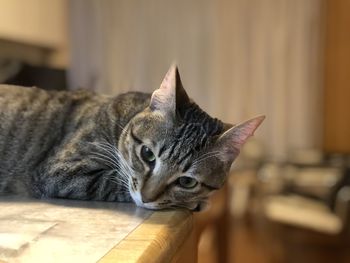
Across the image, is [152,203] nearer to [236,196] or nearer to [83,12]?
[236,196]

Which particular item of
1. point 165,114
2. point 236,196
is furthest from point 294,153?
point 165,114

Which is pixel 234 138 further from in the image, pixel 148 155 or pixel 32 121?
pixel 32 121

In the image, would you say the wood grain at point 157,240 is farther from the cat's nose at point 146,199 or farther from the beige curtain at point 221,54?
the beige curtain at point 221,54

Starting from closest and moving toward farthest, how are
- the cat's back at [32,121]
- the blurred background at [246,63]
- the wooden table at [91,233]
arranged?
the wooden table at [91,233], the cat's back at [32,121], the blurred background at [246,63]

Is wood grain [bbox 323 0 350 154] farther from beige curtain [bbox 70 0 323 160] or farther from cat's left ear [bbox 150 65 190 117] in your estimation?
cat's left ear [bbox 150 65 190 117]

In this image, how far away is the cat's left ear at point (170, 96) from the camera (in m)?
0.99

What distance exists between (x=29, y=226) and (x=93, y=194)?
270 mm

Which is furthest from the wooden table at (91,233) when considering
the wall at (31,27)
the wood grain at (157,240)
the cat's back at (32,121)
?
the wall at (31,27)

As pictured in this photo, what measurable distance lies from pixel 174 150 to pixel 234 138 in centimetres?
13

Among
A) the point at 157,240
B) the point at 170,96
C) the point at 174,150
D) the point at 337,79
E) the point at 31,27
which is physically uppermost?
the point at 31,27

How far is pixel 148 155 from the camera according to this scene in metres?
0.99

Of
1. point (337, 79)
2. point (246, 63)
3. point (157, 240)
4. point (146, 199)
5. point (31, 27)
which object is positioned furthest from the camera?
point (337, 79)

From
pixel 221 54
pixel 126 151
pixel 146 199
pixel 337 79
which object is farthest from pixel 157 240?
pixel 337 79

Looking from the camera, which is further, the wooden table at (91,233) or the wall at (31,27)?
the wall at (31,27)
